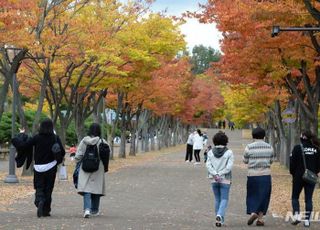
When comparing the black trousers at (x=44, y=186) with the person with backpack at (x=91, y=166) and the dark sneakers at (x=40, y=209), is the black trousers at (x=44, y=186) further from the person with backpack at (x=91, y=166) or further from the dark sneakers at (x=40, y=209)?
the person with backpack at (x=91, y=166)

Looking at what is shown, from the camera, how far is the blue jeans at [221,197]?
10016mm

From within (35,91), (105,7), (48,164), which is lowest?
(48,164)

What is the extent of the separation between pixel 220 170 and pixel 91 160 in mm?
2189

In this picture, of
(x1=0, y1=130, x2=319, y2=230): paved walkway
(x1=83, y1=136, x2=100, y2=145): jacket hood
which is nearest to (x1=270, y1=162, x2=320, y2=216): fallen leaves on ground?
(x1=0, y1=130, x2=319, y2=230): paved walkway

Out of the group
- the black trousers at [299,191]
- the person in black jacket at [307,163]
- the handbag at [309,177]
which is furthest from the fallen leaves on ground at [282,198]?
the handbag at [309,177]

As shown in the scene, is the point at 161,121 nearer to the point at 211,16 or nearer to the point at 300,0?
the point at 211,16

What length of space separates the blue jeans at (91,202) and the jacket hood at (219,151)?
7.25 feet

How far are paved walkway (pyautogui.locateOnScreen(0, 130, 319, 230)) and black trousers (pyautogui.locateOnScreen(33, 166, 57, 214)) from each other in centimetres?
29

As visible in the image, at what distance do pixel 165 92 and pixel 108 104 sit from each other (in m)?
4.35

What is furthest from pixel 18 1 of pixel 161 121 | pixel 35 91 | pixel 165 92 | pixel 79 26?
pixel 161 121

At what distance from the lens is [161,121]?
59875 mm

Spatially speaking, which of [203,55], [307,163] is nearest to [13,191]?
[307,163]

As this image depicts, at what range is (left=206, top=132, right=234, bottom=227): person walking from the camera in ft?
33.1

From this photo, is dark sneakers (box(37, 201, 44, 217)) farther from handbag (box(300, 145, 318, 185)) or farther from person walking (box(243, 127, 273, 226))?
handbag (box(300, 145, 318, 185))
